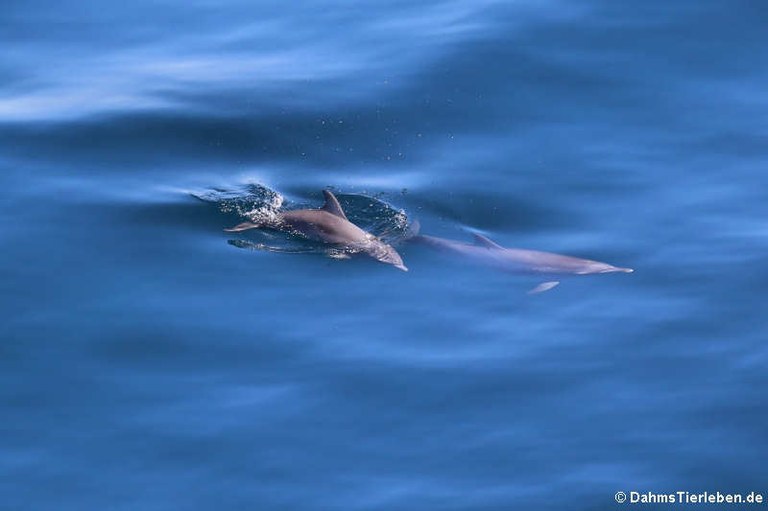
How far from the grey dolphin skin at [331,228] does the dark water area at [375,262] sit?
0.26 m

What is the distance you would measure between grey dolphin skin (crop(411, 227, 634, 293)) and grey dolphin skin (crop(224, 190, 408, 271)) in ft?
3.17

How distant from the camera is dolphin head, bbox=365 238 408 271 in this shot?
65.8 ft

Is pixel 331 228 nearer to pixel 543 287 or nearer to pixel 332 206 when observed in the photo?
pixel 332 206

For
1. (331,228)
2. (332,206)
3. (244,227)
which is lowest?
(331,228)

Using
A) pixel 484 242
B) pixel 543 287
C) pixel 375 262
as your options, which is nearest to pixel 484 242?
pixel 484 242

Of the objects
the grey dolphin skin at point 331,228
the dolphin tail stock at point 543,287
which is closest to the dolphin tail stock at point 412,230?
the grey dolphin skin at point 331,228

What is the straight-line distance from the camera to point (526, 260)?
65.6 ft

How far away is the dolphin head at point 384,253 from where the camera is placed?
2005 centimetres

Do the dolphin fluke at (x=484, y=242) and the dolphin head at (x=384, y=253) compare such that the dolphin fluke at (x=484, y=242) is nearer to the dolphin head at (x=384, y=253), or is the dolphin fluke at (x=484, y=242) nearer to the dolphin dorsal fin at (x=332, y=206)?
the dolphin head at (x=384, y=253)

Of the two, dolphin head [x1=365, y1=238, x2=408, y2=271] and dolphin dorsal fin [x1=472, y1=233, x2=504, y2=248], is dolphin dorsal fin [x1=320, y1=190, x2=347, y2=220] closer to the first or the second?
dolphin head [x1=365, y1=238, x2=408, y2=271]

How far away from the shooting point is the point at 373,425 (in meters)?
16.3

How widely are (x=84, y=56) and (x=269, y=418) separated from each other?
14908mm

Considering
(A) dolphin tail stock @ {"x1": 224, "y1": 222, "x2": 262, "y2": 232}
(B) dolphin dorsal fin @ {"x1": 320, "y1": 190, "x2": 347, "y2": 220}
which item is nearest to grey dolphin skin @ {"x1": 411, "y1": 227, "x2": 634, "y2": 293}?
(B) dolphin dorsal fin @ {"x1": 320, "y1": 190, "x2": 347, "y2": 220}

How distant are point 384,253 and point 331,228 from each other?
43.5 inches
